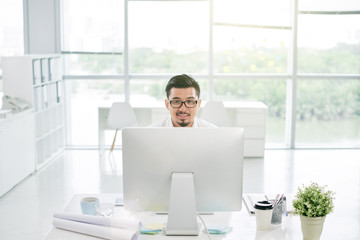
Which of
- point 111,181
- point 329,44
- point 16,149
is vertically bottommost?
point 111,181

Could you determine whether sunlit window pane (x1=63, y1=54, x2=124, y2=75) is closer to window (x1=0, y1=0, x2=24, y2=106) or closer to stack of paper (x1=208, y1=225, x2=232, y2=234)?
window (x1=0, y1=0, x2=24, y2=106)

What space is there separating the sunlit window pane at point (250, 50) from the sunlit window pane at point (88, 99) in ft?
5.43

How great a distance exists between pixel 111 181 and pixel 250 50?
3.21 metres

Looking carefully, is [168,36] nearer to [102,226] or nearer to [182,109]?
[182,109]

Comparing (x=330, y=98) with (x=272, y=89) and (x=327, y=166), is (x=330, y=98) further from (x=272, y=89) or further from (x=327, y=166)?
(x=327, y=166)

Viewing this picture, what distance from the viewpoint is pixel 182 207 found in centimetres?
234

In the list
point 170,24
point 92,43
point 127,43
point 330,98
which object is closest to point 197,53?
point 170,24

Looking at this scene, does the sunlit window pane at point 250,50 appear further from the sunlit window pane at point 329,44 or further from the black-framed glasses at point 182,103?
the black-framed glasses at point 182,103

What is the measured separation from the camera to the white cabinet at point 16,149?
5.20 m

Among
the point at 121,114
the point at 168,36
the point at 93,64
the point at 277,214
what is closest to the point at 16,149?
the point at 121,114

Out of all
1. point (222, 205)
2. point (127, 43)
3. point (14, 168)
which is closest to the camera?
point (222, 205)

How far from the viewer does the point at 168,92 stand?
3.16 m

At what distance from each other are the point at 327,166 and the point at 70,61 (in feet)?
13.6

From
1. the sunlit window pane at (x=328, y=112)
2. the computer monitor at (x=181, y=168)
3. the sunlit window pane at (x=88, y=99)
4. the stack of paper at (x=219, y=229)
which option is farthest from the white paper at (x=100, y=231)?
the sunlit window pane at (x=328, y=112)
